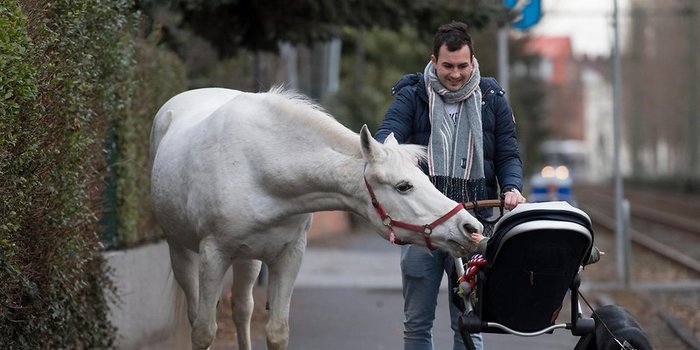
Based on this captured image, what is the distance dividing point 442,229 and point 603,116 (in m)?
142

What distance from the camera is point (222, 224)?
6723 millimetres

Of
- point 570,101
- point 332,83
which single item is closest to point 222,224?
point 332,83

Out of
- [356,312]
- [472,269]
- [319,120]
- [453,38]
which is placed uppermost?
[453,38]

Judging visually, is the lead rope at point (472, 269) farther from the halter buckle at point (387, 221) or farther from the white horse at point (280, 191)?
the halter buckle at point (387, 221)

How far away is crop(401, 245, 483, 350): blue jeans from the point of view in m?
6.93

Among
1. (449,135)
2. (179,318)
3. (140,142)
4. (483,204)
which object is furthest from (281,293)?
(140,142)

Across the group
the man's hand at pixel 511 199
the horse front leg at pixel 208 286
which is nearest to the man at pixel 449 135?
the man's hand at pixel 511 199

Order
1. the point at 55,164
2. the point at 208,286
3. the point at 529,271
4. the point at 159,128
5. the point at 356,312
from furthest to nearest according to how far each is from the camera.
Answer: the point at 356,312
the point at 159,128
the point at 55,164
the point at 208,286
the point at 529,271

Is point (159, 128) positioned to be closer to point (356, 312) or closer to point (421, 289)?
point (421, 289)

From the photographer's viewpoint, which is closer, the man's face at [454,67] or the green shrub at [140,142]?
the man's face at [454,67]

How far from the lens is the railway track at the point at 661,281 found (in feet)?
40.0

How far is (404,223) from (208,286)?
1336 mm

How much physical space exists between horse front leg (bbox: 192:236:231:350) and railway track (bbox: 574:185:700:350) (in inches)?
194

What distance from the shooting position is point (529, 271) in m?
5.71
